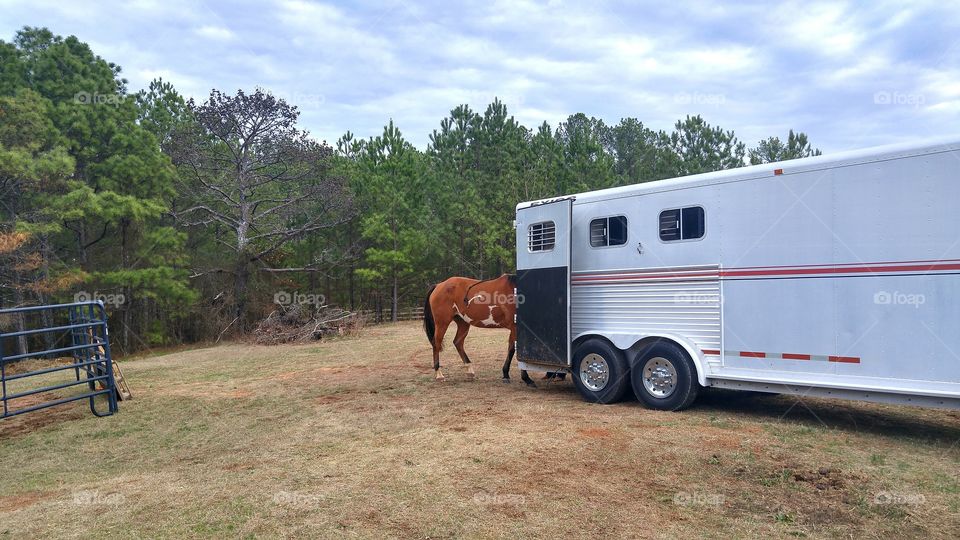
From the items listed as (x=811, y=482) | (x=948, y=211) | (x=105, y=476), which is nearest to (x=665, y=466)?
(x=811, y=482)

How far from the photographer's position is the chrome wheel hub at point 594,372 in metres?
8.32

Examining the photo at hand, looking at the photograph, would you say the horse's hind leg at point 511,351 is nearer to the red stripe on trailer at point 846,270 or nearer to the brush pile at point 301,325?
the red stripe on trailer at point 846,270

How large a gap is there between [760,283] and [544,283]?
10.1 feet

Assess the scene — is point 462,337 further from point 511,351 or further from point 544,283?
point 544,283

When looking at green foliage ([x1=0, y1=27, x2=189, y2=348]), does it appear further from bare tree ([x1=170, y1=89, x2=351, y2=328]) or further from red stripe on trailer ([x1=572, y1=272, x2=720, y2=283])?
red stripe on trailer ([x1=572, y1=272, x2=720, y2=283])

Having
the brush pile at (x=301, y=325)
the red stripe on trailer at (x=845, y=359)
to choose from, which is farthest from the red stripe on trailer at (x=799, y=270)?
the brush pile at (x=301, y=325)

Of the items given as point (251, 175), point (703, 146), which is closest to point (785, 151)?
point (703, 146)

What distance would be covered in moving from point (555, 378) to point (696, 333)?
360 cm

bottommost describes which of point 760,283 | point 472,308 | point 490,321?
point 490,321

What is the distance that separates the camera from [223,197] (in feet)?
81.6

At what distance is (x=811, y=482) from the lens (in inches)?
196

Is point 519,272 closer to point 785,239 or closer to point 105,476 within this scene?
point 785,239

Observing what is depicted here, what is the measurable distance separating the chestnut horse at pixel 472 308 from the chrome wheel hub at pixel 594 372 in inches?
64.2

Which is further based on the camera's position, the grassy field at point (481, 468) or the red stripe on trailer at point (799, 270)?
the red stripe on trailer at point (799, 270)
